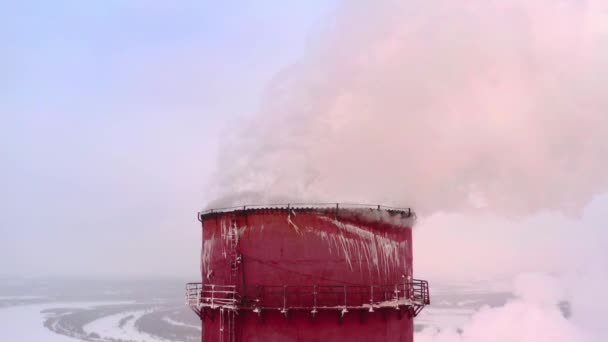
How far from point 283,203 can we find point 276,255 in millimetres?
1463

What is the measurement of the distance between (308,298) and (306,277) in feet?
1.73

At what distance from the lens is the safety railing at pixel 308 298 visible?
14805mm

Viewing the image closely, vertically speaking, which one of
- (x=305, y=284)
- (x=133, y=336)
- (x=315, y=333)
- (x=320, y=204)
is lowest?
(x=133, y=336)

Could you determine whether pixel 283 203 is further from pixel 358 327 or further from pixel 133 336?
pixel 133 336

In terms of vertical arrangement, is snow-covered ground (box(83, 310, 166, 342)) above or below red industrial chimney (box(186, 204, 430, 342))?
below

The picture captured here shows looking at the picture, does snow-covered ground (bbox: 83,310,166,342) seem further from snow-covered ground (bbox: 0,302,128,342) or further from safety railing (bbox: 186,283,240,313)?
safety railing (bbox: 186,283,240,313)

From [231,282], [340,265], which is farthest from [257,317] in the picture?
[340,265]

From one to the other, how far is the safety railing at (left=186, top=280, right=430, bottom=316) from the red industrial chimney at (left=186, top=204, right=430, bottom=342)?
0.02 meters

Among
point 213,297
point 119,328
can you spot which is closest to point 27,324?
point 119,328

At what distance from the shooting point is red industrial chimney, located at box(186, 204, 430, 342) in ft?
48.6

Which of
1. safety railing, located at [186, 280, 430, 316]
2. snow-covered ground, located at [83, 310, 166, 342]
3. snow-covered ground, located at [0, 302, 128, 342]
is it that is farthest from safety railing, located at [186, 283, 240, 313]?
snow-covered ground, located at [0, 302, 128, 342]

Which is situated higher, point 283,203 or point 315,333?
point 283,203

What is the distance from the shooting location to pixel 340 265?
15.2 metres

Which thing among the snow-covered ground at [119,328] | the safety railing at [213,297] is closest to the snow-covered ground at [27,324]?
the snow-covered ground at [119,328]
